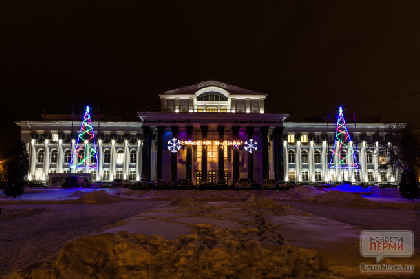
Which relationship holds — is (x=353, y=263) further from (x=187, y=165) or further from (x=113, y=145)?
(x=113, y=145)

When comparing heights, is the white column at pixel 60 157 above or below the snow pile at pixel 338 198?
above

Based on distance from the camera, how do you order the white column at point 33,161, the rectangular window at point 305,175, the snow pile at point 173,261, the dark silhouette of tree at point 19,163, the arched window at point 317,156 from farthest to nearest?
1. the arched window at point 317,156
2. the rectangular window at point 305,175
3. the white column at point 33,161
4. the dark silhouette of tree at point 19,163
5. the snow pile at point 173,261

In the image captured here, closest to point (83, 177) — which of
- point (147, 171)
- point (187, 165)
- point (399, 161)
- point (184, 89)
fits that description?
point (147, 171)

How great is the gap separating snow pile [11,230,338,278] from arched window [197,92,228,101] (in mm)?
48722

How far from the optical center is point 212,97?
177 feet

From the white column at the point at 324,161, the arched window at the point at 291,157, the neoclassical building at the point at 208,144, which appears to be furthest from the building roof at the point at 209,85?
the white column at the point at 324,161

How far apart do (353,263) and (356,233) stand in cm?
272

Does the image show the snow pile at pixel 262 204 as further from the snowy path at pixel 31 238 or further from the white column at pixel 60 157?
the white column at pixel 60 157

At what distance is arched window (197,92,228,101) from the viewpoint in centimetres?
5394

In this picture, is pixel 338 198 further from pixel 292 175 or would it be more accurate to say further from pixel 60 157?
pixel 60 157

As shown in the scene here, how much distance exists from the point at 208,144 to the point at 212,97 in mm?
8433

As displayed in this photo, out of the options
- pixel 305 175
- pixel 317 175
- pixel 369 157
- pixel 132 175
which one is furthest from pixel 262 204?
pixel 369 157

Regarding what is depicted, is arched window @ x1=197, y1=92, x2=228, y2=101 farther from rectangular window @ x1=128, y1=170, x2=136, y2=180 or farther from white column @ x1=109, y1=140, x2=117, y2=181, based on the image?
rectangular window @ x1=128, y1=170, x2=136, y2=180

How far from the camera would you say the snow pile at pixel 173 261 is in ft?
16.5
